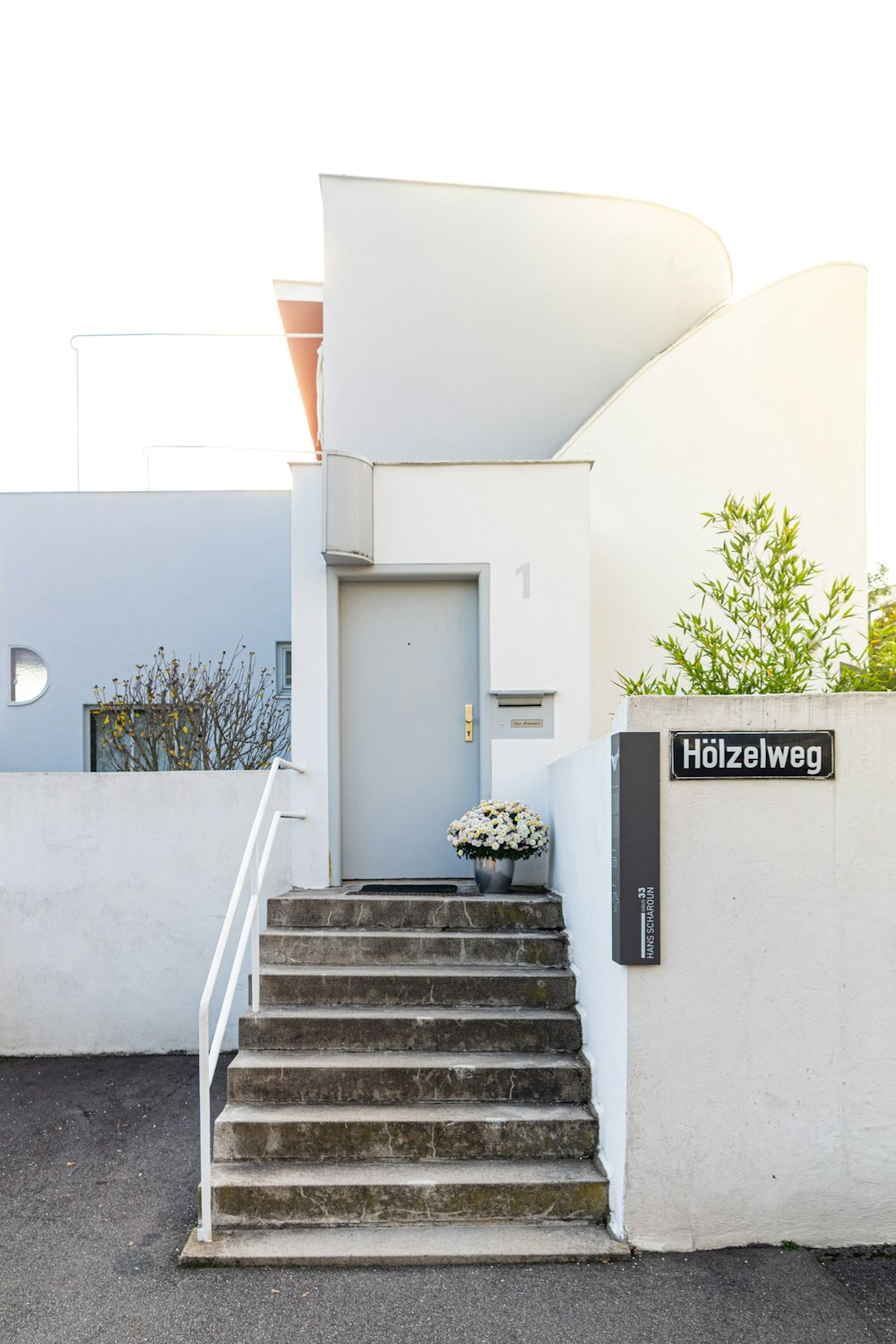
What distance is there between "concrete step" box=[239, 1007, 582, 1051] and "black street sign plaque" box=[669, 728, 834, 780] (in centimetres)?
143

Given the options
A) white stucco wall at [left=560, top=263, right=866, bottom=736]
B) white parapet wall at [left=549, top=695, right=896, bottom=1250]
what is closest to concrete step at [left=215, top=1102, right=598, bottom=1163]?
white parapet wall at [left=549, top=695, right=896, bottom=1250]

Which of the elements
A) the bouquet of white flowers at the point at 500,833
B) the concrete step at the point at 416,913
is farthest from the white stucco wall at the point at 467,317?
the concrete step at the point at 416,913

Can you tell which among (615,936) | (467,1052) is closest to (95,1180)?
Answer: (467,1052)

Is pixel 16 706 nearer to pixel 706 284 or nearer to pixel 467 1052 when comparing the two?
pixel 467 1052

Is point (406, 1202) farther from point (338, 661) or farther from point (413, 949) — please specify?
point (338, 661)

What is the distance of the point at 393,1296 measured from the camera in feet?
9.59

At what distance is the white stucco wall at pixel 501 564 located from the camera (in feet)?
17.3

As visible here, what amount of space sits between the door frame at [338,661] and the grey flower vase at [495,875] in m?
0.63

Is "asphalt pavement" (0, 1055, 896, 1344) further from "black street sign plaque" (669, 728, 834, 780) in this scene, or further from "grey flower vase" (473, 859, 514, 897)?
"grey flower vase" (473, 859, 514, 897)

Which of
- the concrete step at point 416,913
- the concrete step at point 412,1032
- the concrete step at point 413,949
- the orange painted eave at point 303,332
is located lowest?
the concrete step at point 412,1032

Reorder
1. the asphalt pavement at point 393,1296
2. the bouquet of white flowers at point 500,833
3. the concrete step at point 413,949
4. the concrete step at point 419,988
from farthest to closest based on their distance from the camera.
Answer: the bouquet of white flowers at point 500,833
the concrete step at point 413,949
the concrete step at point 419,988
the asphalt pavement at point 393,1296

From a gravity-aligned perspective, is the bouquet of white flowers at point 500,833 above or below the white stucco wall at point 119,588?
below

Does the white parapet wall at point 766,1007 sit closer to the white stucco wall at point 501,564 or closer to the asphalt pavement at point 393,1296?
the asphalt pavement at point 393,1296

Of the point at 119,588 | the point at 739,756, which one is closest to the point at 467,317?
the point at 119,588
